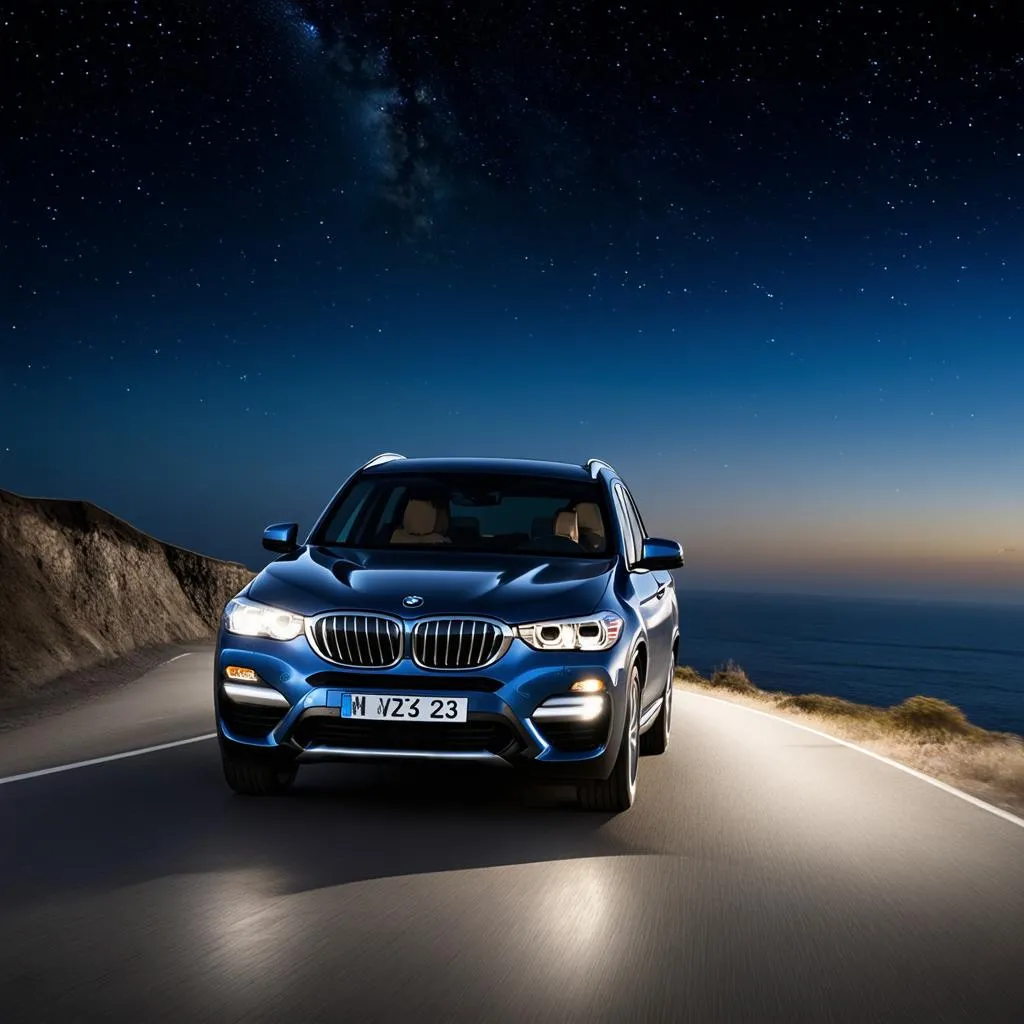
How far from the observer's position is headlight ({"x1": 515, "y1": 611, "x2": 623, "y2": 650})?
290 inches

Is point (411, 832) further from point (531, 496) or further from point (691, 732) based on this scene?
point (691, 732)

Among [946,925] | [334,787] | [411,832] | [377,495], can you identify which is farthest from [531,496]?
[946,925]

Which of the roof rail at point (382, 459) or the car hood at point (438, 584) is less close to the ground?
the roof rail at point (382, 459)

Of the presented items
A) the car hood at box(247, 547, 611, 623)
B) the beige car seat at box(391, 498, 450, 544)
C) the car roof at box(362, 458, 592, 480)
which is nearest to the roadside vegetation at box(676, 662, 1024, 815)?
the car roof at box(362, 458, 592, 480)

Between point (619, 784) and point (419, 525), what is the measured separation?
2507mm

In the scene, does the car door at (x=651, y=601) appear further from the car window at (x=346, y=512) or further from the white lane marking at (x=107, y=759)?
the white lane marking at (x=107, y=759)

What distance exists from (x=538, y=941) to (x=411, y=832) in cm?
219

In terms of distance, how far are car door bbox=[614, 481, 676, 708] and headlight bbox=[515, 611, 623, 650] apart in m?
1.17

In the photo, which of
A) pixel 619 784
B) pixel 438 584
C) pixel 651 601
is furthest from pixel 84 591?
pixel 619 784

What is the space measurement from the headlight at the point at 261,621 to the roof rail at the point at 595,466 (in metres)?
3.19

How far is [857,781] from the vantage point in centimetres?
1087

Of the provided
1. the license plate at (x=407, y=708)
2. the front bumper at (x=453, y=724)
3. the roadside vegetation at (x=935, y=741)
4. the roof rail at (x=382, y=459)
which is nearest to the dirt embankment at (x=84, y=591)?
the roof rail at (x=382, y=459)

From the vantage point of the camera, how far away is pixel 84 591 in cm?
2759

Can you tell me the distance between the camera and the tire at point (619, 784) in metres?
7.77
